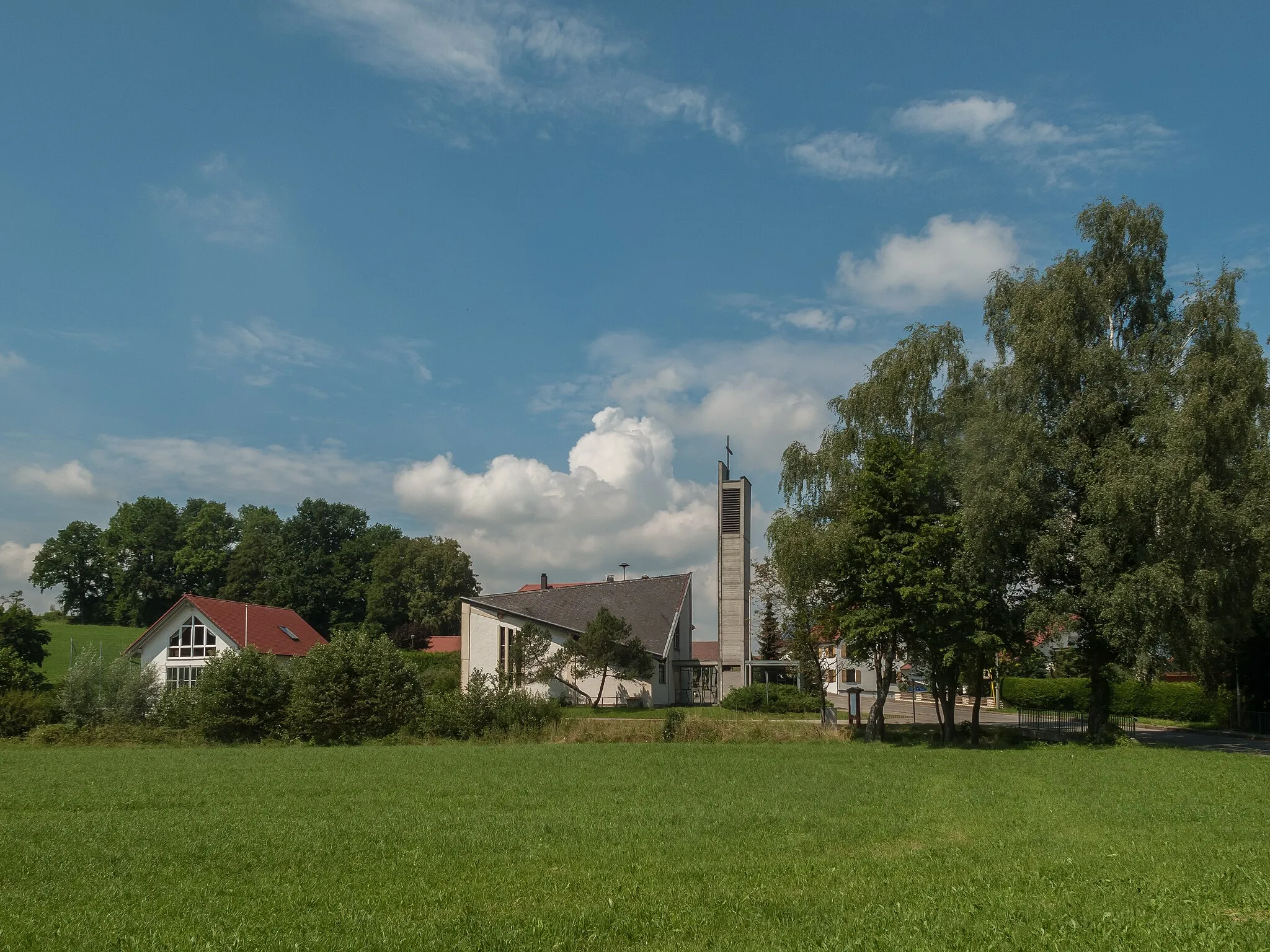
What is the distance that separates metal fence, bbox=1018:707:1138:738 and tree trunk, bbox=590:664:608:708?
66.8 feet

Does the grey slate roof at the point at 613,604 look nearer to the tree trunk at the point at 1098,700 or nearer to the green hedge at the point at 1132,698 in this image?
the green hedge at the point at 1132,698

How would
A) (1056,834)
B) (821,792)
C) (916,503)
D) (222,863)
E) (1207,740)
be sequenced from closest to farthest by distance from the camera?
(222,863) < (1056,834) < (821,792) < (916,503) < (1207,740)

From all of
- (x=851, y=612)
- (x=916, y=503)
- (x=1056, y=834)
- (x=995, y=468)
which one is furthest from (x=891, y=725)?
(x=1056, y=834)

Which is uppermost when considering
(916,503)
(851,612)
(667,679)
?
(916,503)

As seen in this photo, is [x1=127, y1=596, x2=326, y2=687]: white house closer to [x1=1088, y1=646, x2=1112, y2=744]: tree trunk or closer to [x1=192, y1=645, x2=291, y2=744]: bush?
[x1=192, y1=645, x2=291, y2=744]: bush

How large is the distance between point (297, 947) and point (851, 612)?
27883 mm

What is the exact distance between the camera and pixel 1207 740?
37.6 meters

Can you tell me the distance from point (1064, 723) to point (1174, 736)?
470cm

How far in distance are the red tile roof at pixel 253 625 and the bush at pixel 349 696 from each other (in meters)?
19.1

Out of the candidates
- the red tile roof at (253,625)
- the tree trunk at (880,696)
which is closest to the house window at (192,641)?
the red tile roof at (253,625)

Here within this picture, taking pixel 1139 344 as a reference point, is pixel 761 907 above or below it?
below

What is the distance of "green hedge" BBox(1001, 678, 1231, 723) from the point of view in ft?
157

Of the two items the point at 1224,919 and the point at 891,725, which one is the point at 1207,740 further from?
the point at 1224,919

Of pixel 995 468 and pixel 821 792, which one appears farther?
pixel 995 468
